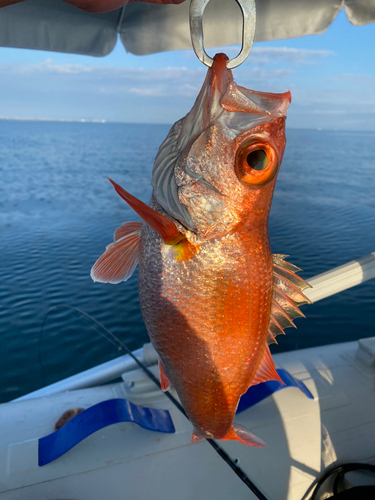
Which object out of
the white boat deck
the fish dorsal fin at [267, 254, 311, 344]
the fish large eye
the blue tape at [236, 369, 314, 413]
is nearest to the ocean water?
the white boat deck

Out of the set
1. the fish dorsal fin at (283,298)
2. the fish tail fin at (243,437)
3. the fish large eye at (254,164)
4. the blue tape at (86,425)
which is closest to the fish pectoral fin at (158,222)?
the fish large eye at (254,164)

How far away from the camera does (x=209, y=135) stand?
929 millimetres

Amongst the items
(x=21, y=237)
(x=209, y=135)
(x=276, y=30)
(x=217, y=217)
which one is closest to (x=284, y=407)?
(x=217, y=217)

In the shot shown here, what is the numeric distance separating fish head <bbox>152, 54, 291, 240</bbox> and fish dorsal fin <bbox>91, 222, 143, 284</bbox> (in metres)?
0.22

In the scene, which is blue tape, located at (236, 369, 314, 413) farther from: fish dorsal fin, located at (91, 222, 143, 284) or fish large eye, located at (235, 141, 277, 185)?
fish large eye, located at (235, 141, 277, 185)

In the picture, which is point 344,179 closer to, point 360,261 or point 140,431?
point 360,261

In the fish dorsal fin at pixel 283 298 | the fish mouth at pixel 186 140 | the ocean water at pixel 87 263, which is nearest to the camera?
the fish mouth at pixel 186 140

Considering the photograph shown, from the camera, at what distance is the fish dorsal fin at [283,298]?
110cm

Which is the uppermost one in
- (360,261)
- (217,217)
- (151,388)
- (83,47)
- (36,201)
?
(83,47)

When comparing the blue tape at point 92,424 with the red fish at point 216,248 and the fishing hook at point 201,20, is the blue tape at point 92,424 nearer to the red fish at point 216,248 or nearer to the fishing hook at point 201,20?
the red fish at point 216,248

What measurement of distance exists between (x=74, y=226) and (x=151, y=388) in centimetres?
980

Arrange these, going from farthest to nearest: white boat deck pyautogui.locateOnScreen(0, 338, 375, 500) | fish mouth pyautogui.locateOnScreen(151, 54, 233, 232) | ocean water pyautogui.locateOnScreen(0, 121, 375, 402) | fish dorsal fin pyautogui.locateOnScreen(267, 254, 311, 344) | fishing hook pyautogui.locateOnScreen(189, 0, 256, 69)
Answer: ocean water pyautogui.locateOnScreen(0, 121, 375, 402)
white boat deck pyautogui.locateOnScreen(0, 338, 375, 500)
fish dorsal fin pyautogui.locateOnScreen(267, 254, 311, 344)
fish mouth pyautogui.locateOnScreen(151, 54, 233, 232)
fishing hook pyautogui.locateOnScreen(189, 0, 256, 69)

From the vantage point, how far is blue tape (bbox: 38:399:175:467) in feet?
5.90

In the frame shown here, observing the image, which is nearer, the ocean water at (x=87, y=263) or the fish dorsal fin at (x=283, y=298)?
the fish dorsal fin at (x=283, y=298)
